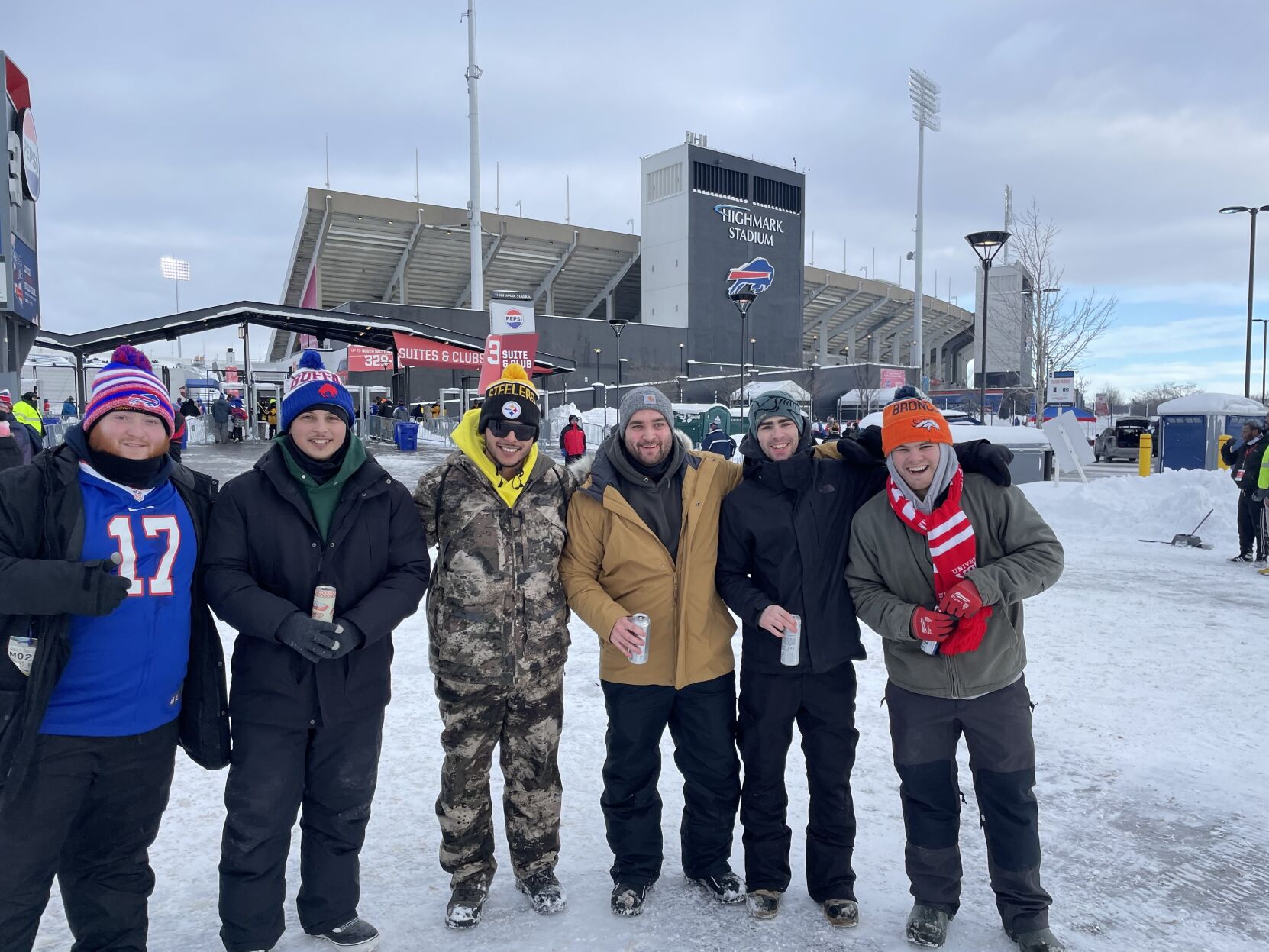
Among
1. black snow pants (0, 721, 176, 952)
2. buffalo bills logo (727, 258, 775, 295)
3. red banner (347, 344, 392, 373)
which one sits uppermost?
buffalo bills logo (727, 258, 775, 295)

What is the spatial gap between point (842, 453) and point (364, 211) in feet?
134

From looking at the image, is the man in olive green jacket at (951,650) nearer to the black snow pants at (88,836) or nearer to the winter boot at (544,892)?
the winter boot at (544,892)

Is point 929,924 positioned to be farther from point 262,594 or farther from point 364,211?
point 364,211

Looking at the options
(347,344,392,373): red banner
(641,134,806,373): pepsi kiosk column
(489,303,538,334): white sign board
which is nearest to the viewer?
(489,303,538,334): white sign board

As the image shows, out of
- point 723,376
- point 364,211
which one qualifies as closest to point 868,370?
point 723,376

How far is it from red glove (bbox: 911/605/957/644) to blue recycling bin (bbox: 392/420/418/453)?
2229 cm

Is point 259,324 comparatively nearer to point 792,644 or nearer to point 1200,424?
point 792,644

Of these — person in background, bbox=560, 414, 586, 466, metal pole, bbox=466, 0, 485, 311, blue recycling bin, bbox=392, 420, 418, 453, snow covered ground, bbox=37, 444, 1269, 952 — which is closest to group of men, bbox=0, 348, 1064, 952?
snow covered ground, bbox=37, 444, 1269, 952

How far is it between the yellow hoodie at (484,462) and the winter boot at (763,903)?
62.8 inches

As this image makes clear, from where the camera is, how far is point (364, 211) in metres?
39.1

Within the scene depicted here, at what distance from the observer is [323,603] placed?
2342mm

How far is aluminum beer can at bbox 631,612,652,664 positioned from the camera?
8.50 ft

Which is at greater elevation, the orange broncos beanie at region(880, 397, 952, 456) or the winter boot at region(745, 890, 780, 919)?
the orange broncos beanie at region(880, 397, 952, 456)

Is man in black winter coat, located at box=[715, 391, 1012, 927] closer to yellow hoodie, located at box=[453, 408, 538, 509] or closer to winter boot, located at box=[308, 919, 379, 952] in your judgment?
yellow hoodie, located at box=[453, 408, 538, 509]
